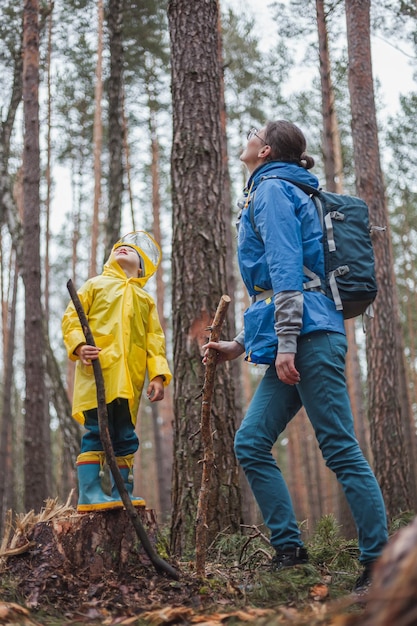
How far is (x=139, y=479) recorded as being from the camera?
29.0 metres

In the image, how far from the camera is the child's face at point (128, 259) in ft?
15.2

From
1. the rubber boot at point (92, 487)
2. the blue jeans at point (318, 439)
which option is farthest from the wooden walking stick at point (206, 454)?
the rubber boot at point (92, 487)

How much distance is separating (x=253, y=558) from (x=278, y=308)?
177 cm

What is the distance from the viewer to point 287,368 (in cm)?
318

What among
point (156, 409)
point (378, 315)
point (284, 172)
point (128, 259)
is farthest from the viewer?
point (156, 409)

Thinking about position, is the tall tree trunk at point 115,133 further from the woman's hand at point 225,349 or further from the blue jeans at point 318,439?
the blue jeans at point 318,439

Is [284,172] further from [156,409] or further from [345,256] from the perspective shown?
[156,409]

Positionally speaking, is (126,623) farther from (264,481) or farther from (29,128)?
(29,128)

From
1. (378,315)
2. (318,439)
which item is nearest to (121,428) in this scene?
(318,439)

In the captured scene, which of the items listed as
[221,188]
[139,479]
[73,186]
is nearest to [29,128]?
[221,188]

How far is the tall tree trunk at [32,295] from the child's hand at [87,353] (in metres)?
5.69

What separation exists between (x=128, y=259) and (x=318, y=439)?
2.08 m

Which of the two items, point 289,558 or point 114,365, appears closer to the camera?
point 289,558

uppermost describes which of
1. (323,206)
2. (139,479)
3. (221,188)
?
(221,188)
